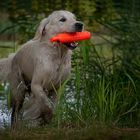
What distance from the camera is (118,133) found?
715cm

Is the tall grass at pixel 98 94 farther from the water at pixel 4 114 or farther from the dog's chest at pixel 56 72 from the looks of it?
the water at pixel 4 114

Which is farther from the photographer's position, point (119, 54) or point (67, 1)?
point (67, 1)

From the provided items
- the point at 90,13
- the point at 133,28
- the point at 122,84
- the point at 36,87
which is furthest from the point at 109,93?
the point at 90,13

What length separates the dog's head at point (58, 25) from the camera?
8.84 metres

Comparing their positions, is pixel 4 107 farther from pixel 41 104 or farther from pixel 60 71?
pixel 60 71

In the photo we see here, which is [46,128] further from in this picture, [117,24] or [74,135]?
[117,24]

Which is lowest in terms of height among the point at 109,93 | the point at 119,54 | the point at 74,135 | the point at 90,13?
the point at 74,135

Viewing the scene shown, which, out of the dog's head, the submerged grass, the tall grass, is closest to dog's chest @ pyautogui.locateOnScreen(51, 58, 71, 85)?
the tall grass

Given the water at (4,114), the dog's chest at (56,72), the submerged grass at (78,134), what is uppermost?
the dog's chest at (56,72)

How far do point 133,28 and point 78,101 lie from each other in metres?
1.93

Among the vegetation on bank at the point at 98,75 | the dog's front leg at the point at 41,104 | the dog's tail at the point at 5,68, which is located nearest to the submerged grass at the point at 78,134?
the vegetation on bank at the point at 98,75

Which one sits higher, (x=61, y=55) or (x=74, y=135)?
(x=61, y=55)

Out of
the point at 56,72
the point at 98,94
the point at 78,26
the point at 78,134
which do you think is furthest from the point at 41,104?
the point at 78,134

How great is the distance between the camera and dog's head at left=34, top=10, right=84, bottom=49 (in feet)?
29.0
